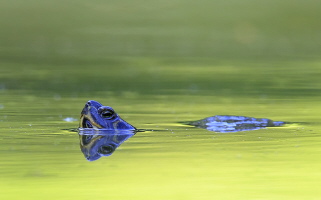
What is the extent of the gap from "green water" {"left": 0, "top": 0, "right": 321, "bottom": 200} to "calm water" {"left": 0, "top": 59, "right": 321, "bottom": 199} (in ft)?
0.05

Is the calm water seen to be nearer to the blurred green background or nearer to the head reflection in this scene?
the head reflection

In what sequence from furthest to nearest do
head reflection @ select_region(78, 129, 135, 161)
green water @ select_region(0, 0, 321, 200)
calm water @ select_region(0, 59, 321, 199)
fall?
head reflection @ select_region(78, 129, 135, 161) → green water @ select_region(0, 0, 321, 200) → calm water @ select_region(0, 59, 321, 199)

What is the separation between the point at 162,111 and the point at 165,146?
4500mm

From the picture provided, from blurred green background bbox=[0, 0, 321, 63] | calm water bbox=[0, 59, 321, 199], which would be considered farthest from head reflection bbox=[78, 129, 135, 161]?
blurred green background bbox=[0, 0, 321, 63]

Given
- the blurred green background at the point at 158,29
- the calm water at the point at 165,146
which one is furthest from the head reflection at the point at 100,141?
the blurred green background at the point at 158,29

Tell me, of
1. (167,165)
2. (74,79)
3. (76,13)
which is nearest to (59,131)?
(167,165)

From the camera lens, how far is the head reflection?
12817 millimetres

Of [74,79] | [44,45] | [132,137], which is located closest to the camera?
[132,137]

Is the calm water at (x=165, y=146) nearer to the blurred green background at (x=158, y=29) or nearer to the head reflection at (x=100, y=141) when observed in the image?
the head reflection at (x=100, y=141)

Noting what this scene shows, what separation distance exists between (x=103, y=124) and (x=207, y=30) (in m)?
44.3

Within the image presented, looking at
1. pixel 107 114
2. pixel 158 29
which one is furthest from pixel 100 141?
pixel 158 29

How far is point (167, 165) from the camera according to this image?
11922mm

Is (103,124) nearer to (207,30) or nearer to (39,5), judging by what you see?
(207,30)

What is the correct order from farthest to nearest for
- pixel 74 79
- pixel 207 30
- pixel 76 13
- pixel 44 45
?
pixel 76 13 → pixel 207 30 → pixel 44 45 → pixel 74 79
